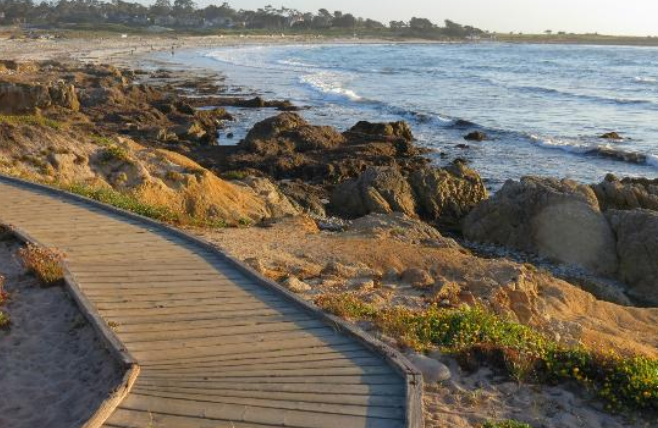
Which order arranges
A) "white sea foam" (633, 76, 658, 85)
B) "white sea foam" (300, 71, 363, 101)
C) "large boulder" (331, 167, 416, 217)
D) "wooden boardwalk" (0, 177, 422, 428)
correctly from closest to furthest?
"wooden boardwalk" (0, 177, 422, 428), "large boulder" (331, 167, 416, 217), "white sea foam" (300, 71, 363, 101), "white sea foam" (633, 76, 658, 85)

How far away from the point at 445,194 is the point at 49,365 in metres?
15.5

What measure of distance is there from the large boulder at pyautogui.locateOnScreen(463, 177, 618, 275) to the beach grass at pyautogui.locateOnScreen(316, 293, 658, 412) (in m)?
8.74

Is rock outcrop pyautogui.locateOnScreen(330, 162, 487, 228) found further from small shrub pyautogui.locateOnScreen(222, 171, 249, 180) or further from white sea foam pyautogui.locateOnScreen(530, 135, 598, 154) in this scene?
white sea foam pyautogui.locateOnScreen(530, 135, 598, 154)

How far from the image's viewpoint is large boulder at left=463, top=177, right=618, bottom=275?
1730 centimetres

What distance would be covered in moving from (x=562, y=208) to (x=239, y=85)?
1812 inches

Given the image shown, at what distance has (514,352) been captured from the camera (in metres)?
7.92

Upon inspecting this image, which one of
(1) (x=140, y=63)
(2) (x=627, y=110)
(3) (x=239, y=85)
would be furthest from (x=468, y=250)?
(1) (x=140, y=63)

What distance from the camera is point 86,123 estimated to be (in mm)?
31484

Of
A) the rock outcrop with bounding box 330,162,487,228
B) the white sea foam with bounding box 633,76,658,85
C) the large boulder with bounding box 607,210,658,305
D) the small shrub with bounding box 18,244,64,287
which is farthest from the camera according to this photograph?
the white sea foam with bounding box 633,76,658,85

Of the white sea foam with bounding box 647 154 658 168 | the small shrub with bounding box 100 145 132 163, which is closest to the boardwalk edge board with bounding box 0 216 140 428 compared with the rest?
the small shrub with bounding box 100 145 132 163

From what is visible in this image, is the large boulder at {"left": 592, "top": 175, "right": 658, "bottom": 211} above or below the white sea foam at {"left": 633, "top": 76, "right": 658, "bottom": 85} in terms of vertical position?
below

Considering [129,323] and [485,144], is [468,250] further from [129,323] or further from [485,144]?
[485,144]

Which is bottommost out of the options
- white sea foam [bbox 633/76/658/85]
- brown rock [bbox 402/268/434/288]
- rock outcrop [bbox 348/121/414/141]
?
rock outcrop [bbox 348/121/414/141]

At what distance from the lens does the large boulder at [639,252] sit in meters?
15.9
